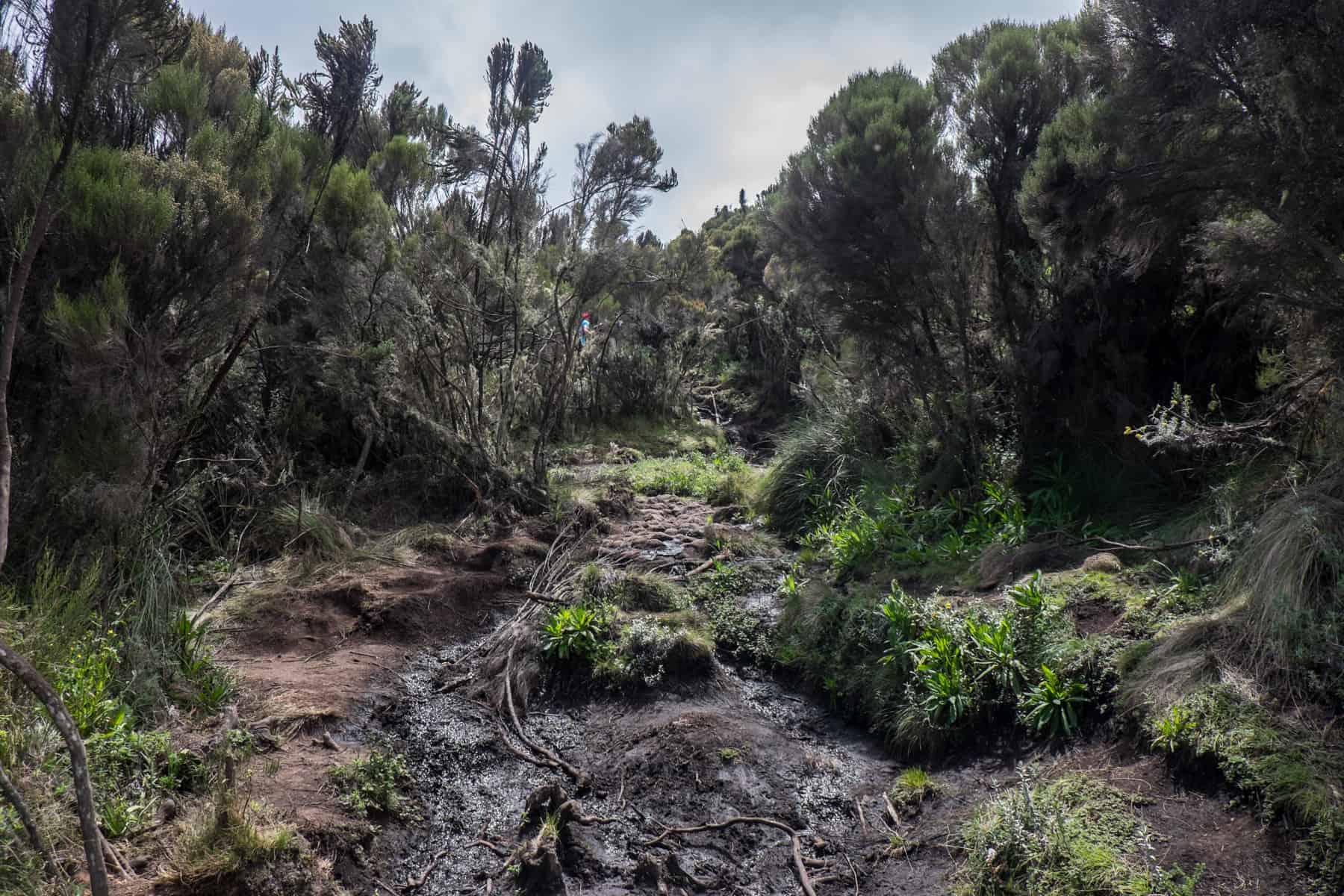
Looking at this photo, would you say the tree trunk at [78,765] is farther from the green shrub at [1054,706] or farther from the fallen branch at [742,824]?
the green shrub at [1054,706]

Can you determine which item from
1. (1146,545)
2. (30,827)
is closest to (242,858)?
(30,827)

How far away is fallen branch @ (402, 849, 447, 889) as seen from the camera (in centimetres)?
357

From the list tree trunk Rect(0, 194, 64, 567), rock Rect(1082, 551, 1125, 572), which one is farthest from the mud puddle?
tree trunk Rect(0, 194, 64, 567)

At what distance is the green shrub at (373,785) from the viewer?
386 centimetres

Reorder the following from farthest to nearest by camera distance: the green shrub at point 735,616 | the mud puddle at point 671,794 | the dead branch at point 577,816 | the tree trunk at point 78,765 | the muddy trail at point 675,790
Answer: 1. the green shrub at point 735,616
2. the dead branch at point 577,816
3. the mud puddle at point 671,794
4. the muddy trail at point 675,790
5. the tree trunk at point 78,765

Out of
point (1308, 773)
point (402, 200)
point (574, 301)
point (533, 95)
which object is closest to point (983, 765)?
point (1308, 773)

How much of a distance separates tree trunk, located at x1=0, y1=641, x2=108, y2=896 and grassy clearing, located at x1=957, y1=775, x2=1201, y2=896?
9.90 ft

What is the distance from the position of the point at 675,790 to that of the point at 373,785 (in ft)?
5.02

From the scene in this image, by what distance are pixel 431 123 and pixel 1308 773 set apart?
12242 millimetres

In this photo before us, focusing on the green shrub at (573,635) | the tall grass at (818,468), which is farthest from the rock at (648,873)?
the tall grass at (818,468)

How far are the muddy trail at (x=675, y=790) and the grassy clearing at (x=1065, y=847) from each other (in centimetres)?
7

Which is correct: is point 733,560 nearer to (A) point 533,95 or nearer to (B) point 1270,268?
(B) point 1270,268

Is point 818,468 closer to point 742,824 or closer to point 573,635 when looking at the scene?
point 573,635

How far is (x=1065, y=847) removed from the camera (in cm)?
319
